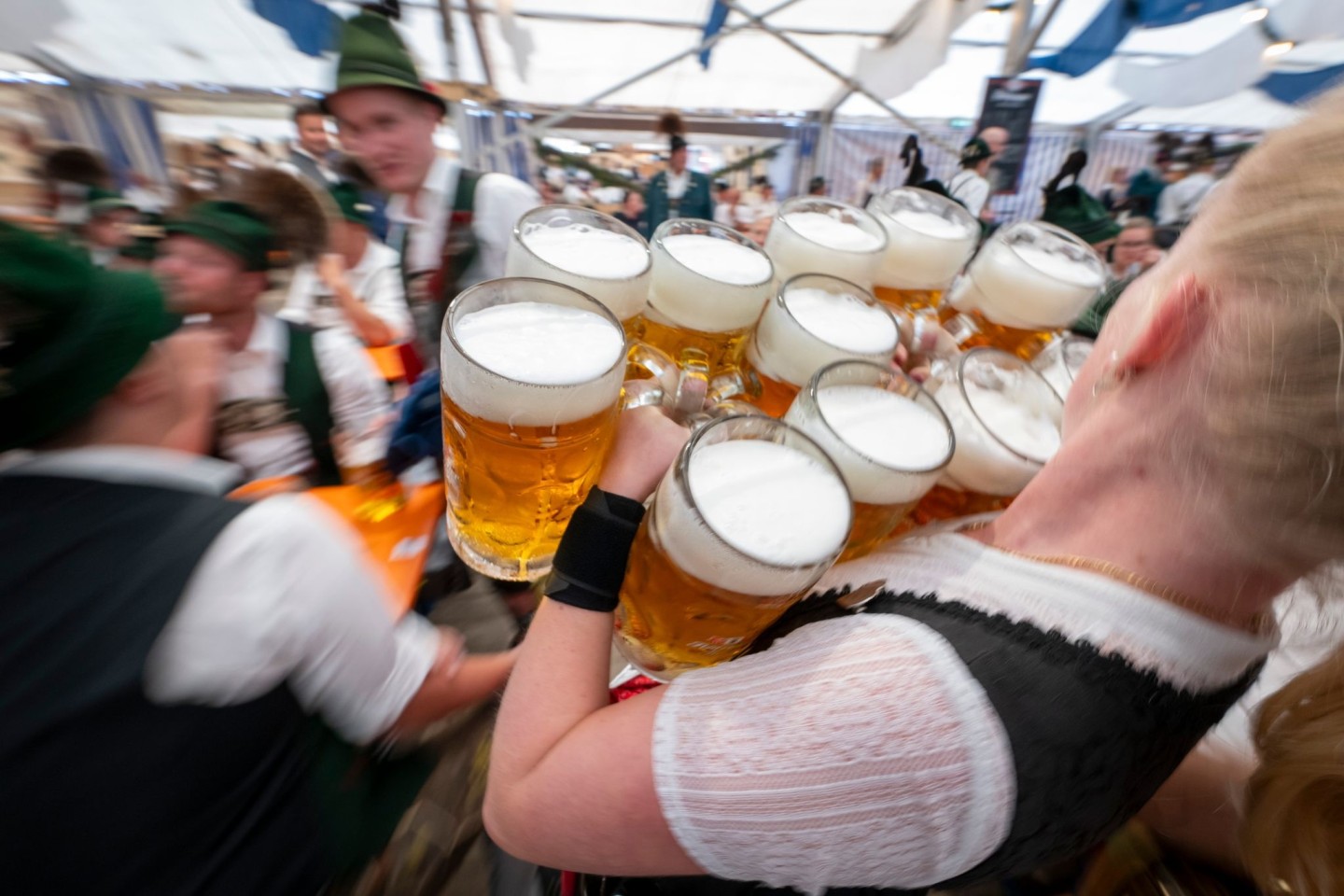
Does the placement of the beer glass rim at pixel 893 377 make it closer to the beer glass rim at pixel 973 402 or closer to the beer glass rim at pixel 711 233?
the beer glass rim at pixel 973 402

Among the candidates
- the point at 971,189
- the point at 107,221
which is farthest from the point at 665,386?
the point at 107,221

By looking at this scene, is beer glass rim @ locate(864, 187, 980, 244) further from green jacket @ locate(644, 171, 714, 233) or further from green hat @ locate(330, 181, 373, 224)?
green jacket @ locate(644, 171, 714, 233)

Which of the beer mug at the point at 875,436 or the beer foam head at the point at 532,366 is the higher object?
the beer foam head at the point at 532,366

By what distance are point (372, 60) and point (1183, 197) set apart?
563cm

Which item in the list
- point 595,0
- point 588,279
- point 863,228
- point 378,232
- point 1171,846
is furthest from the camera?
point 595,0

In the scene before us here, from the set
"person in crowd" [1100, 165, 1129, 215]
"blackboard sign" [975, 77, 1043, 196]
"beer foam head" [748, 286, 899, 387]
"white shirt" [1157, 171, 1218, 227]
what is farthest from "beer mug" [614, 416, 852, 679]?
"person in crowd" [1100, 165, 1129, 215]

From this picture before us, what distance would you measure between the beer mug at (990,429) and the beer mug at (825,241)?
0.78ft

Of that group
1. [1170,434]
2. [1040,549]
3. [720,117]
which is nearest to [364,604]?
[1040,549]

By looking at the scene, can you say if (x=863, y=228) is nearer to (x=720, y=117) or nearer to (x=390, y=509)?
(x=390, y=509)

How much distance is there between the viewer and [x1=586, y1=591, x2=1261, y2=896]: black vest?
0.45 m

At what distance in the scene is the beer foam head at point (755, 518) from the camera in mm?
553

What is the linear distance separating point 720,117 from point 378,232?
217 inches

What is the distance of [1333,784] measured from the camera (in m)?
0.62

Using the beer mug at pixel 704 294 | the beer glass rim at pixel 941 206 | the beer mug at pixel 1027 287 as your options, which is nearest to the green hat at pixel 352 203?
the beer mug at pixel 704 294
